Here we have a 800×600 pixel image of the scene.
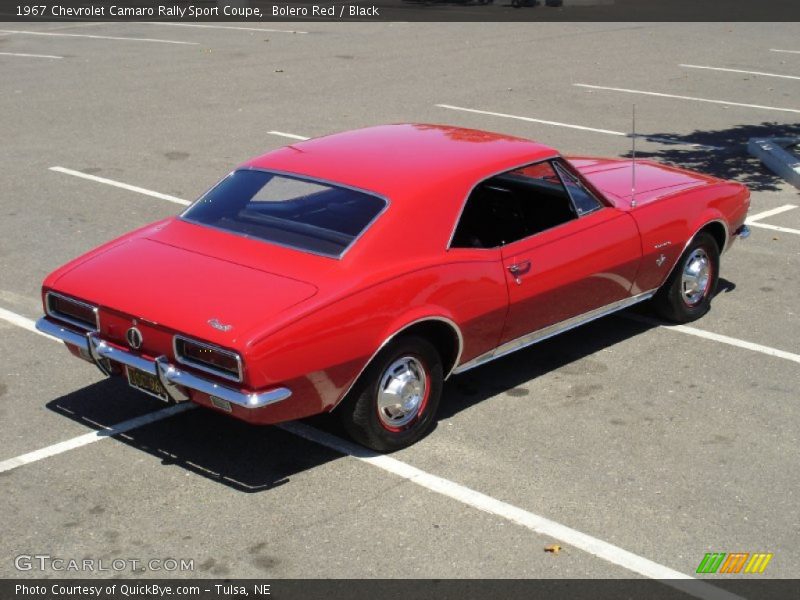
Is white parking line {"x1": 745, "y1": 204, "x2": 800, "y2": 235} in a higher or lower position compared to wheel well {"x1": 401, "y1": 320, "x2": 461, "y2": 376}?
lower

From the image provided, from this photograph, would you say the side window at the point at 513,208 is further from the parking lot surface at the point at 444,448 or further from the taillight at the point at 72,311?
the taillight at the point at 72,311

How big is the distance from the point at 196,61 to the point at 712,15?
14.1 meters

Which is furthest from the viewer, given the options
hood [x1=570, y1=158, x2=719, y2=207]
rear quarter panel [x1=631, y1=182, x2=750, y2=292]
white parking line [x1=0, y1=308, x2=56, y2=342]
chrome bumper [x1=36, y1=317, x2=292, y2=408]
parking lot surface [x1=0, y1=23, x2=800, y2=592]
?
white parking line [x1=0, y1=308, x2=56, y2=342]

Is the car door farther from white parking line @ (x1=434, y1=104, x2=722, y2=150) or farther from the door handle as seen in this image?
white parking line @ (x1=434, y1=104, x2=722, y2=150)

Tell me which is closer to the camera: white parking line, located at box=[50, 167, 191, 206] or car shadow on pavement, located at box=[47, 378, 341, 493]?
car shadow on pavement, located at box=[47, 378, 341, 493]

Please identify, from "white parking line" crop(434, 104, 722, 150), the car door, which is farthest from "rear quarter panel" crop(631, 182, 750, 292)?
"white parking line" crop(434, 104, 722, 150)

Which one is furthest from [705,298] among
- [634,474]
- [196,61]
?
[196,61]

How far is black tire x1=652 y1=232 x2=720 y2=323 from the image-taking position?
8406mm

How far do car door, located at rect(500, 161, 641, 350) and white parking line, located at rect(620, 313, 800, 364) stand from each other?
775mm

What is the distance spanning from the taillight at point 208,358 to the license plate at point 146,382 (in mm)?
233

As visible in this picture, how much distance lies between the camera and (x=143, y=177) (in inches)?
495

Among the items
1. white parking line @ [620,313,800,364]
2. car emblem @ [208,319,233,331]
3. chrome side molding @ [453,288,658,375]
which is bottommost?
white parking line @ [620,313,800,364]

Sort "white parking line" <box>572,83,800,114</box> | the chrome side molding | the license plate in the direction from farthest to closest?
"white parking line" <box>572,83,800,114</box>
the chrome side molding
the license plate
